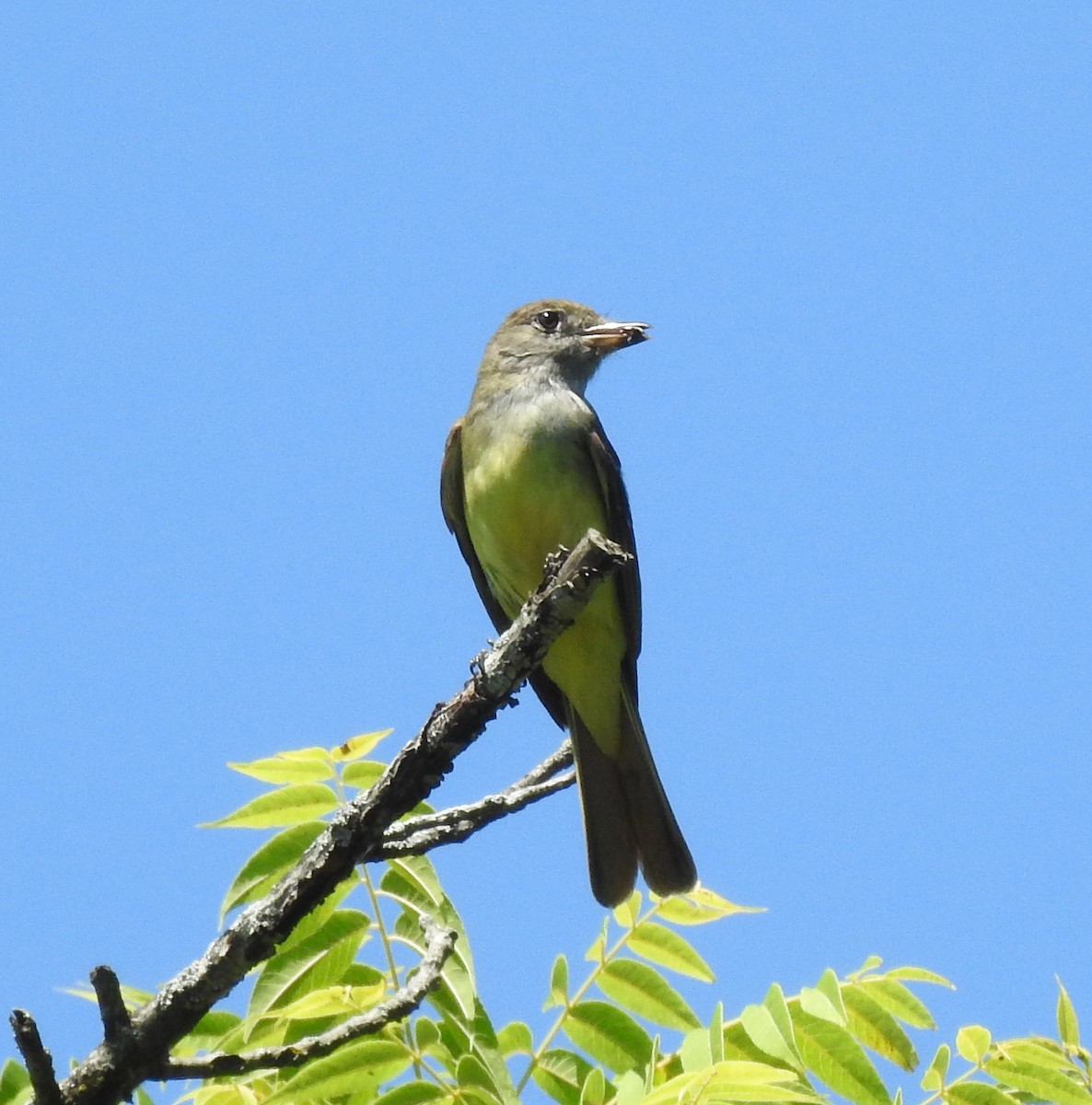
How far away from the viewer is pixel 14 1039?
3.30 metres

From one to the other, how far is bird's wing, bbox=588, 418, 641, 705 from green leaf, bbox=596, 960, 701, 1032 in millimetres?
3155

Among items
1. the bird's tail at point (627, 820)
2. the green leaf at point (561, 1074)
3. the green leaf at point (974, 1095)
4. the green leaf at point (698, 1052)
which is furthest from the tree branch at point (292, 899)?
the bird's tail at point (627, 820)

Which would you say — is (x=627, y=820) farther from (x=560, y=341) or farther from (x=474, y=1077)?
(x=474, y=1077)

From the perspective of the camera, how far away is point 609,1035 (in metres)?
4.09

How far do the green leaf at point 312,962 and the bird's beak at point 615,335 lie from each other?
4875 millimetres

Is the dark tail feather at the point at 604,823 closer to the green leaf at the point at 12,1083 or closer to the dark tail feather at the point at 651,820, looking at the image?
the dark tail feather at the point at 651,820

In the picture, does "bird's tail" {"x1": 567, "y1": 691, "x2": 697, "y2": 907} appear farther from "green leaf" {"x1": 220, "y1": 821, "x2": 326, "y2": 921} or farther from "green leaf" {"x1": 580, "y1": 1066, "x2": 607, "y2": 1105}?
"green leaf" {"x1": 580, "y1": 1066, "x2": 607, "y2": 1105}

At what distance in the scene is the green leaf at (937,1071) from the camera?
3801mm

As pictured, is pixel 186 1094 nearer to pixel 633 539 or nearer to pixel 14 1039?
pixel 14 1039

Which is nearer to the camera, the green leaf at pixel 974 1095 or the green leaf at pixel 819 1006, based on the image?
the green leaf at pixel 819 1006

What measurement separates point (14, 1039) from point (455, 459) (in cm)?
482

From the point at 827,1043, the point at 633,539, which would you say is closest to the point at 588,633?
the point at 633,539

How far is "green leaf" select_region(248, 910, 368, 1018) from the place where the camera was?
13.0 ft

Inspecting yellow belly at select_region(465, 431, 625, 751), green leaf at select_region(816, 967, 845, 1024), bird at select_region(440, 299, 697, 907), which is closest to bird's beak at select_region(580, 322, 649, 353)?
bird at select_region(440, 299, 697, 907)
